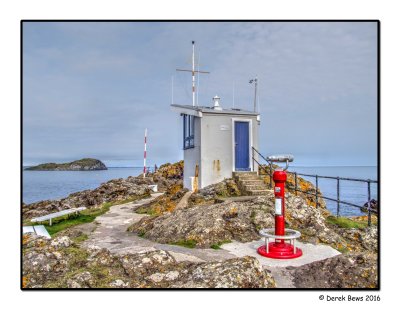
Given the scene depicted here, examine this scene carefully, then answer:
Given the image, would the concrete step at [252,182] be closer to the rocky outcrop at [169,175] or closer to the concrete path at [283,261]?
the concrete path at [283,261]

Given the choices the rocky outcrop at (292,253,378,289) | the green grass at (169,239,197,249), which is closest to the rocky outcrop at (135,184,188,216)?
the green grass at (169,239,197,249)

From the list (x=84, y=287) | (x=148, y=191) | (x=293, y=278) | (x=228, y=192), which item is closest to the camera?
(x=84, y=287)

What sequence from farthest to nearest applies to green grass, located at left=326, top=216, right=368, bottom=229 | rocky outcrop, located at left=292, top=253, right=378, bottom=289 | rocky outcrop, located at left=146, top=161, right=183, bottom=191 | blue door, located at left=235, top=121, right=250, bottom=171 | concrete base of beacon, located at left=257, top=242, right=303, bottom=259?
rocky outcrop, located at left=146, top=161, right=183, bottom=191 → blue door, located at left=235, top=121, right=250, bottom=171 → green grass, located at left=326, top=216, right=368, bottom=229 → concrete base of beacon, located at left=257, top=242, right=303, bottom=259 → rocky outcrop, located at left=292, top=253, right=378, bottom=289

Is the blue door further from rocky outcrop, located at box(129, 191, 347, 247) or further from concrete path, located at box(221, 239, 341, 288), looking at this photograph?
concrete path, located at box(221, 239, 341, 288)

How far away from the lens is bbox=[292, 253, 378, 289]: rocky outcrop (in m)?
3.93

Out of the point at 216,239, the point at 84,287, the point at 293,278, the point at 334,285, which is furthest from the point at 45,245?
the point at 334,285

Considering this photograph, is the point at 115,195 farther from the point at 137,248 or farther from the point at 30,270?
the point at 30,270

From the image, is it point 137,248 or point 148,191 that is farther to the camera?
point 148,191

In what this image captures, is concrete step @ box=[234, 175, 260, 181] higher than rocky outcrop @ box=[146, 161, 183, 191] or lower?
higher

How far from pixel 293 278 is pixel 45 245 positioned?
385cm

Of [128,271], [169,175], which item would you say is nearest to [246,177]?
[128,271]

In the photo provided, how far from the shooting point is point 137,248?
6207mm

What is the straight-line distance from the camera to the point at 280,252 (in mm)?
5297

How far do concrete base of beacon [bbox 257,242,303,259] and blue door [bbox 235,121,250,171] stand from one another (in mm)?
6657
